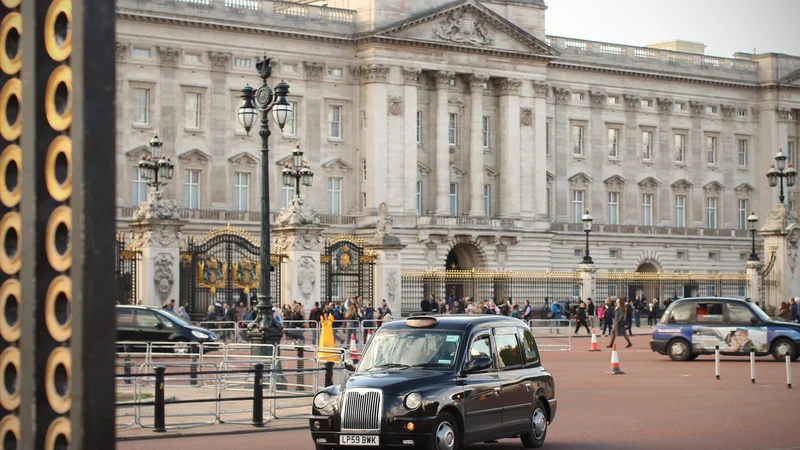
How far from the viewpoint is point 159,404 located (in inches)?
709

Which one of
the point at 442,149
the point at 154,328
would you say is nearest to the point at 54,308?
the point at 154,328

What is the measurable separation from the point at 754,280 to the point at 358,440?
44.4m

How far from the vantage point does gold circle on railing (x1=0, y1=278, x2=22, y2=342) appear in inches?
169

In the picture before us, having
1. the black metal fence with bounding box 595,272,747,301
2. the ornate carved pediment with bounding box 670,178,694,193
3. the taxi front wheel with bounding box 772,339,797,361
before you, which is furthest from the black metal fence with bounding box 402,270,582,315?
the taxi front wheel with bounding box 772,339,797,361

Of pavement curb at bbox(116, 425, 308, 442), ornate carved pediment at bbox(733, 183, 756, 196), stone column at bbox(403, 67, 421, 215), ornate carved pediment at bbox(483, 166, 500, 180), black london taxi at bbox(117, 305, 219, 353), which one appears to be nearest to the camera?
pavement curb at bbox(116, 425, 308, 442)

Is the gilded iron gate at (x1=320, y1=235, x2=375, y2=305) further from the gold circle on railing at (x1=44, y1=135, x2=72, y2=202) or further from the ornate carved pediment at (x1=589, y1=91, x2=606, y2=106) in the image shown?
the gold circle on railing at (x1=44, y1=135, x2=72, y2=202)

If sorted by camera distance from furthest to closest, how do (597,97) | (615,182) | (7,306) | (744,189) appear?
(744,189)
(615,182)
(597,97)
(7,306)

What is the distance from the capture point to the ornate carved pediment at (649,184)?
8631 centimetres

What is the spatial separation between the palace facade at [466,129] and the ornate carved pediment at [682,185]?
9 centimetres

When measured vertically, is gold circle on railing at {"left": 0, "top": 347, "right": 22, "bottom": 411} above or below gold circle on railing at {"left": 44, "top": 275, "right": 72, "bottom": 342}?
below

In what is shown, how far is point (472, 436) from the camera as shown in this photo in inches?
585

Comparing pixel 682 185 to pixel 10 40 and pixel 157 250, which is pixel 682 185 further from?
pixel 10 40

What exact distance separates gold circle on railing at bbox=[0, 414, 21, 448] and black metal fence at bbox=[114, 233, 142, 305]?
33342 millimetres

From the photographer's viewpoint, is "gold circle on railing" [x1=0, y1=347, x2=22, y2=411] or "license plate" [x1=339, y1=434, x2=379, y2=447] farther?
"license plate" [x1=339, y1=434, x2=379, y2=447]
